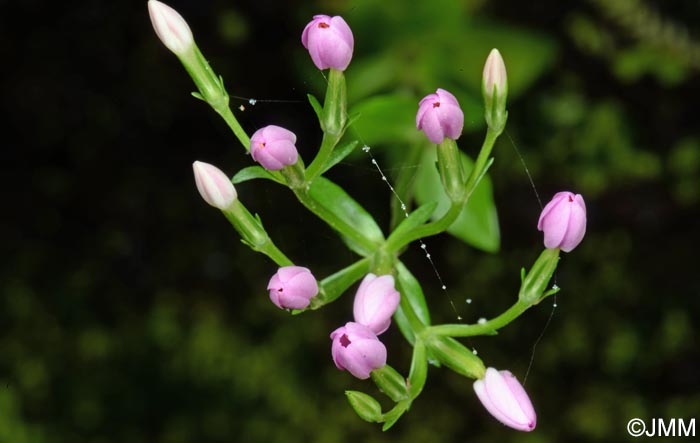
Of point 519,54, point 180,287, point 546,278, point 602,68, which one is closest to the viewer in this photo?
point 546,278

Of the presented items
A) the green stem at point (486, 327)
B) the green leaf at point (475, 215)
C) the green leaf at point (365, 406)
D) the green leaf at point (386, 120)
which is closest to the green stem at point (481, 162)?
the green stem at point (486, 327)

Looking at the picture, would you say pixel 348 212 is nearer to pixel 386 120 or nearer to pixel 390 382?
pixel 390 382

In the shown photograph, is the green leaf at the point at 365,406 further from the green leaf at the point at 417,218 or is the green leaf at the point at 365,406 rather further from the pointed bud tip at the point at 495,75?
the pointed bud tip at the point at 495,75

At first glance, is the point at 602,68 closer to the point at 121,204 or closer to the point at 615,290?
the point at 615,290

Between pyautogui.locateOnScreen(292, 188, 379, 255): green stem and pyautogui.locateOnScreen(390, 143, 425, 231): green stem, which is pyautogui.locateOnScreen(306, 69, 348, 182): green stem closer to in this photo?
pyautogui.locateOnScreen(292, 188, 379, 255): green stem

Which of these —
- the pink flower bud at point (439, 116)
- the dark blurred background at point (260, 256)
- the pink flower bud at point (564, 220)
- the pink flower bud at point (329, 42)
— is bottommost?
the dark blurred background at point (260, 256)

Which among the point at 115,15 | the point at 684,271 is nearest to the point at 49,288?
the point at 115,15
